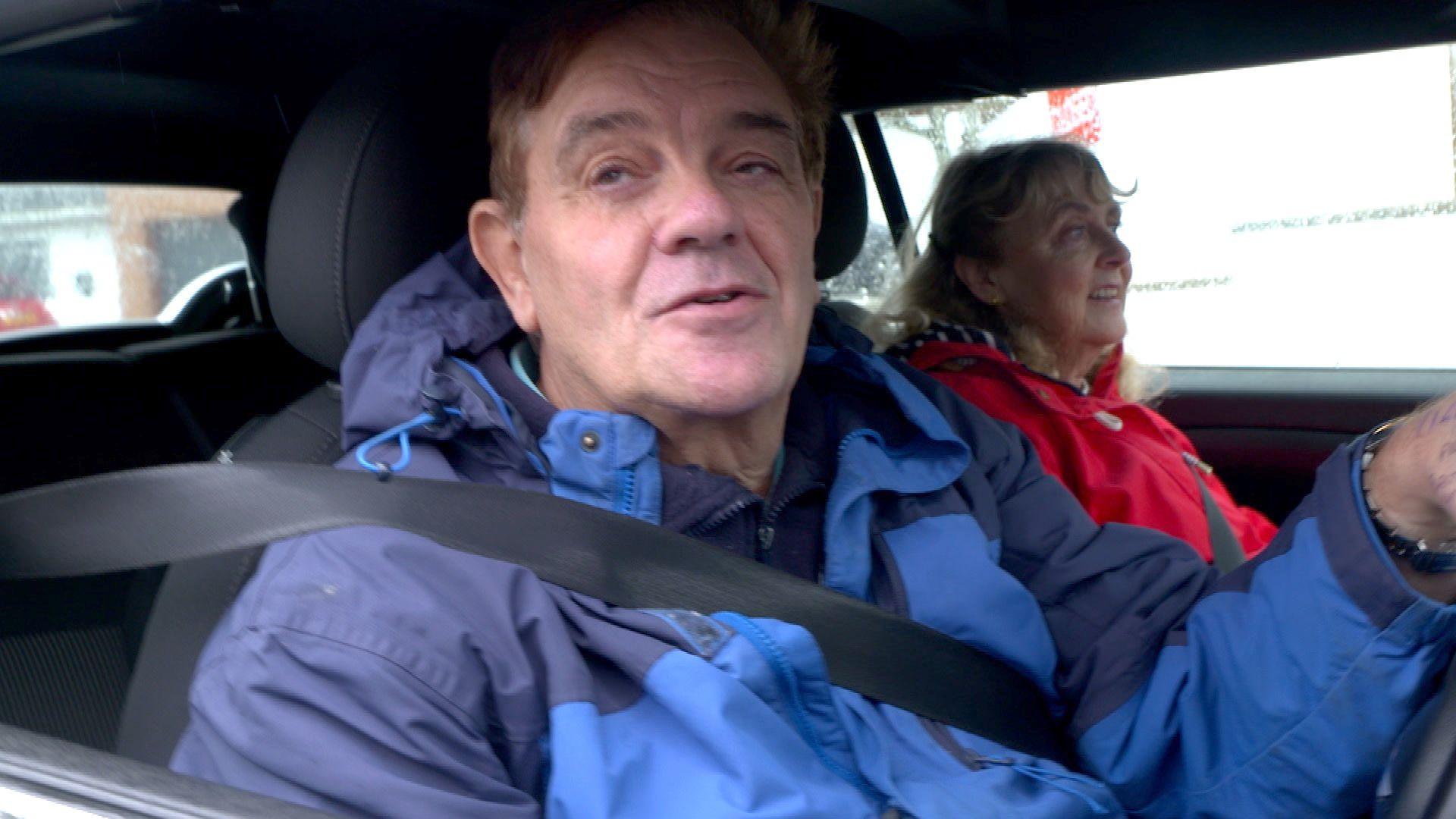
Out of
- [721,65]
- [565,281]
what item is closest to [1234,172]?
[721,65]

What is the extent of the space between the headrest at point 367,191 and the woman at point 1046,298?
39.0 inches

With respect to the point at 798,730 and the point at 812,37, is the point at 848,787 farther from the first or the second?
the point at 812,37

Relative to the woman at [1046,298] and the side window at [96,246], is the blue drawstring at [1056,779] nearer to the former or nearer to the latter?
the woman at [1046,298]

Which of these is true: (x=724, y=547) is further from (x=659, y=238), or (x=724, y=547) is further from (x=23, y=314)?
(x=23, y=314)

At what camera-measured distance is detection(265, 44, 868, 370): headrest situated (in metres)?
1.55

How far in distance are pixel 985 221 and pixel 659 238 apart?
1.27 m

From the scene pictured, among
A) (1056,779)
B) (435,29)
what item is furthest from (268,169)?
(1056,779)

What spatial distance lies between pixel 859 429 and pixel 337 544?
0.65m

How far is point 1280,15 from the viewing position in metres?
1.86

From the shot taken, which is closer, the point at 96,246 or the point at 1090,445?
the point at 1090,445

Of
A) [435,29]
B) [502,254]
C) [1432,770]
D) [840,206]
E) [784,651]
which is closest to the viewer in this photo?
[1432,770]

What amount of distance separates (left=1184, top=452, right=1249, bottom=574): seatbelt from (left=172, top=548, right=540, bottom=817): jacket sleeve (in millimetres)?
1491

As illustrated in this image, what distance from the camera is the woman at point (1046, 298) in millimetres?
2365

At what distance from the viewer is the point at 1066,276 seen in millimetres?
2539
